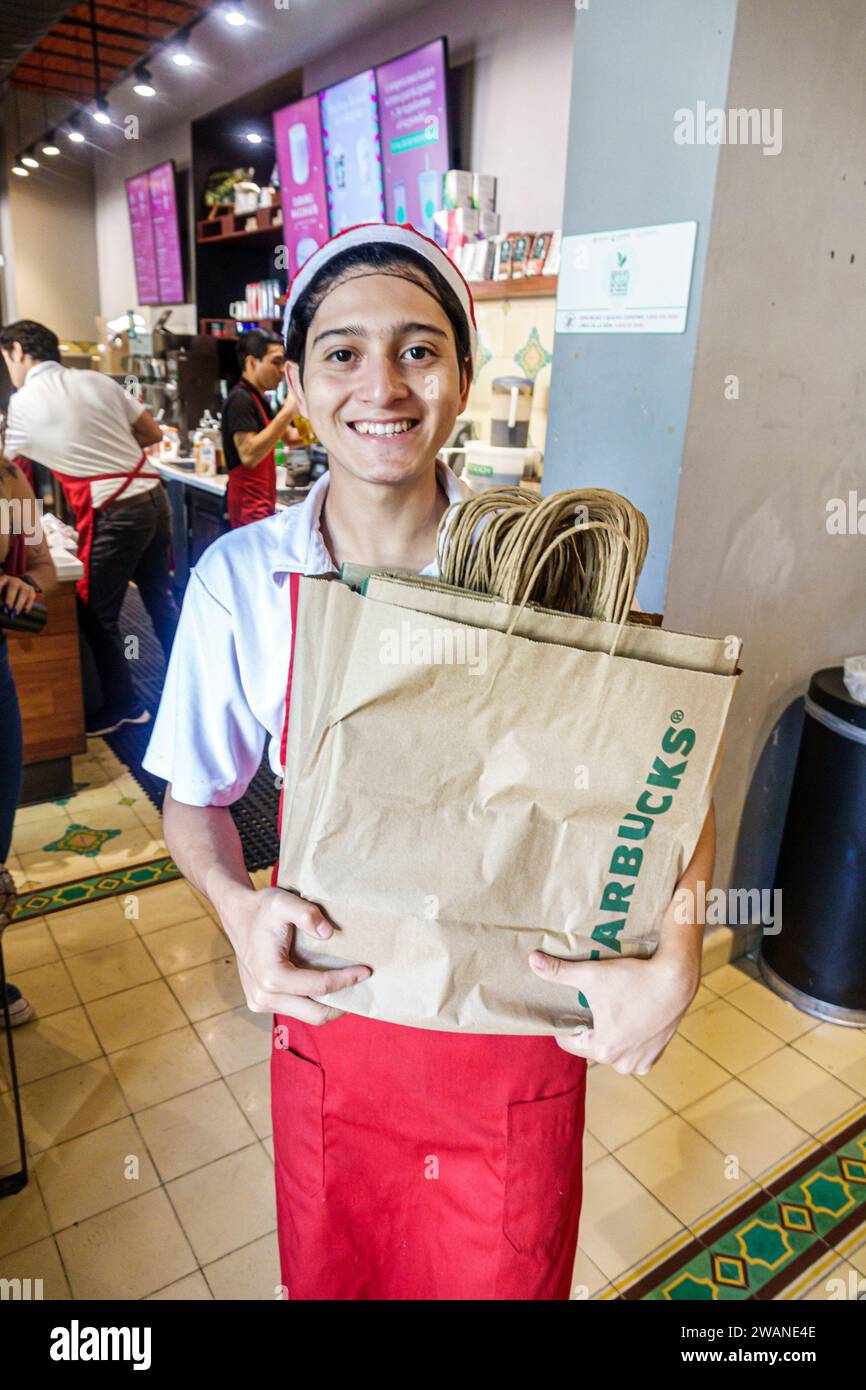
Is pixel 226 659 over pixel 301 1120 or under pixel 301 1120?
over

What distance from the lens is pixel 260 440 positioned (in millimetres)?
4230

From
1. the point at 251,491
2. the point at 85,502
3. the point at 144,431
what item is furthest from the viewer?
the point at 251,491

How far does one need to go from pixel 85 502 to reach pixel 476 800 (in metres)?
3.64

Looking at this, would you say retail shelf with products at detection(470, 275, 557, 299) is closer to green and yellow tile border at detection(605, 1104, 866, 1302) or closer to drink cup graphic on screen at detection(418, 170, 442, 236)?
drink cup graphic on screen at detection(418, 170, 442, 236)


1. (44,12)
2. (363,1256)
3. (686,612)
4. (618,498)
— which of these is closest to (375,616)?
(618,498)

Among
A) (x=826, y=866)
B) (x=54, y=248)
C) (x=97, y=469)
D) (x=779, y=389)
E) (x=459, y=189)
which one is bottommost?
(x=826, y=866)

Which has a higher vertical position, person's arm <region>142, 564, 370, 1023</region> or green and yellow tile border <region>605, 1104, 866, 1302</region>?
person's arm <region>142, 564, 370, 1023</region>

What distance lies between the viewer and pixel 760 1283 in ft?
5.75

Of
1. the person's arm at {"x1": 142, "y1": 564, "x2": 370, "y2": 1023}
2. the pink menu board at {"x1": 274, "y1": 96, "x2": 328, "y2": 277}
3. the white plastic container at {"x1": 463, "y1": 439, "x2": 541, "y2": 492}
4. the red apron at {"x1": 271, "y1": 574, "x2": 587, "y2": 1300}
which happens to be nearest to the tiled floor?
the red apron at {"x1": 271, "y1": 574, "x2": 587, "y2": 1300}

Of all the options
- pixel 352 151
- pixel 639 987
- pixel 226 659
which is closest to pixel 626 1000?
pixel 639 987

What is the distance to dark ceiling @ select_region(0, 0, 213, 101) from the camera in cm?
419

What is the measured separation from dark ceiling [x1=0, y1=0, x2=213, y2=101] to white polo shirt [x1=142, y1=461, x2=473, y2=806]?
4.22m

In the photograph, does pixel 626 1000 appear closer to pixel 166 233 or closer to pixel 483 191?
pixel 483 191

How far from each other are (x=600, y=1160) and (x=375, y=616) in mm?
1735
